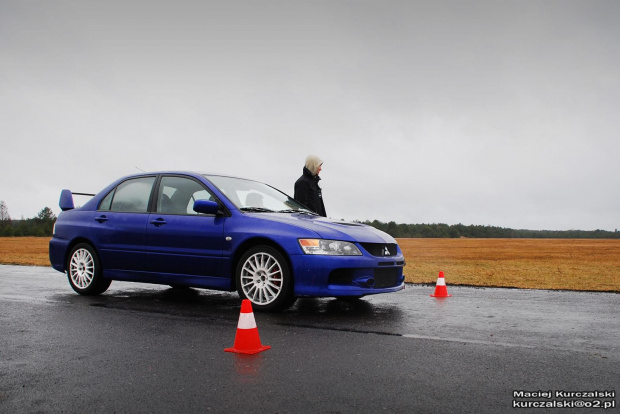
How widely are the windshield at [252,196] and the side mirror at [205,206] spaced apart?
355 mm

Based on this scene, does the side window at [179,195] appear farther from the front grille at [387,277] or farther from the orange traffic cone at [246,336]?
the orange traffic cone at [246,336]

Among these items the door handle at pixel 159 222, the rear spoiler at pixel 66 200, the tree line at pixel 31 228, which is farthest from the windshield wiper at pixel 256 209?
the tree line at pixel 31 228

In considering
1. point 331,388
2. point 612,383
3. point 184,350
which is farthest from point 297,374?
point 612,383

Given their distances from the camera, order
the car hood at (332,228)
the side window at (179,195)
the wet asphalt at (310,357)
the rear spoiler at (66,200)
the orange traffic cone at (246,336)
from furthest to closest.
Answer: the rear spoiler at (66,200) < the side window at (179,195) < the car hood at (332,228) < the orange traffic cone at (246,336) < the wet asphalt at (310,357)

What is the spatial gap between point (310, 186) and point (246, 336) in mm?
5228

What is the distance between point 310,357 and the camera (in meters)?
4.47

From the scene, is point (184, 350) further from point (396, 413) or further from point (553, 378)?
point (553, 378)

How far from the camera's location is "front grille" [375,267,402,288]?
687cm

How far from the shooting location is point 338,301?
807cm

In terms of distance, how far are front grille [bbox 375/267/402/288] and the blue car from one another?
12mm

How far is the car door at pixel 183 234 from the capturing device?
718cm

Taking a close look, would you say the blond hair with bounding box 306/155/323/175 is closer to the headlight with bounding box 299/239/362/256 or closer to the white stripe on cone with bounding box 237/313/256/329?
the headlight with bounding box 299/239/362/256

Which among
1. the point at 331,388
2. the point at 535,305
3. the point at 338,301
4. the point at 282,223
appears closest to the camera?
the point at 331,388

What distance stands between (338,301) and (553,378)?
4400mm
